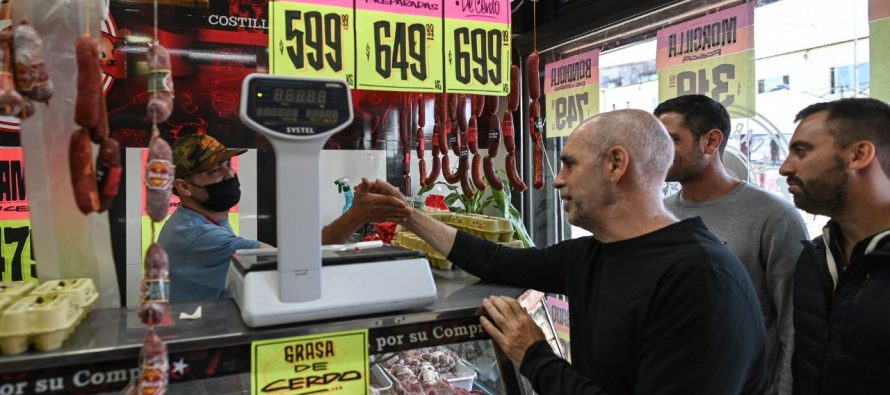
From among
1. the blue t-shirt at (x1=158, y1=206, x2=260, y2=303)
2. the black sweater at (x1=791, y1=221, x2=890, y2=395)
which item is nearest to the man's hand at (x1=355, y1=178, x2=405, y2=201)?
the blue t-shirt at (x1=158, y1=206, x2=260, y2=303)

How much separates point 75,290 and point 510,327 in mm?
1019

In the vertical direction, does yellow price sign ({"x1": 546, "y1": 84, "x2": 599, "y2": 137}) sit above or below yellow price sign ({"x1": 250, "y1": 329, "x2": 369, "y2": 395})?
above

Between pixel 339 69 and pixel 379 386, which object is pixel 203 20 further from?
pixel 379 386

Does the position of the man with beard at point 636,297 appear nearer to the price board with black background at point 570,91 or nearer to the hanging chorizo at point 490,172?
the hanging chorizo at point 490,172

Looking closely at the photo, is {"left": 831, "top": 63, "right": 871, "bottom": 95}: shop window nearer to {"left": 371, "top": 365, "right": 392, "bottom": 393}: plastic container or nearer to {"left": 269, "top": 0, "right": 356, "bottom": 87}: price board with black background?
{"left": 269, "top": 0, "right": 356, "bottom": 87}: price board with black background

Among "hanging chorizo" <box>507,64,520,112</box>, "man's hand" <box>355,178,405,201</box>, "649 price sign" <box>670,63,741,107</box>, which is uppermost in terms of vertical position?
"649 price sign" <box>670,63,741,107</box>

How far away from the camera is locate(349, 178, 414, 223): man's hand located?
6.76 feet

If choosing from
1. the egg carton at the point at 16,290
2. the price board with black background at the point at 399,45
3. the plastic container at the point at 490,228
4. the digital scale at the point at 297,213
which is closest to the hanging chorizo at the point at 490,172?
the plastic container at the point at 490,228

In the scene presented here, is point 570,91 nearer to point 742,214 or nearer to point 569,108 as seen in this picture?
point 569,108

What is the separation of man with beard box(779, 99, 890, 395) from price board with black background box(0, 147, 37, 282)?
4054 mm

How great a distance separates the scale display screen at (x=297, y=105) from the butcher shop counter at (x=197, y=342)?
447 millimetres

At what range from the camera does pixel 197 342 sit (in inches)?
47.3

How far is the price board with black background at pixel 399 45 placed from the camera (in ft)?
5.88

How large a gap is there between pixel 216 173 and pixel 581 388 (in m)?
1.84
